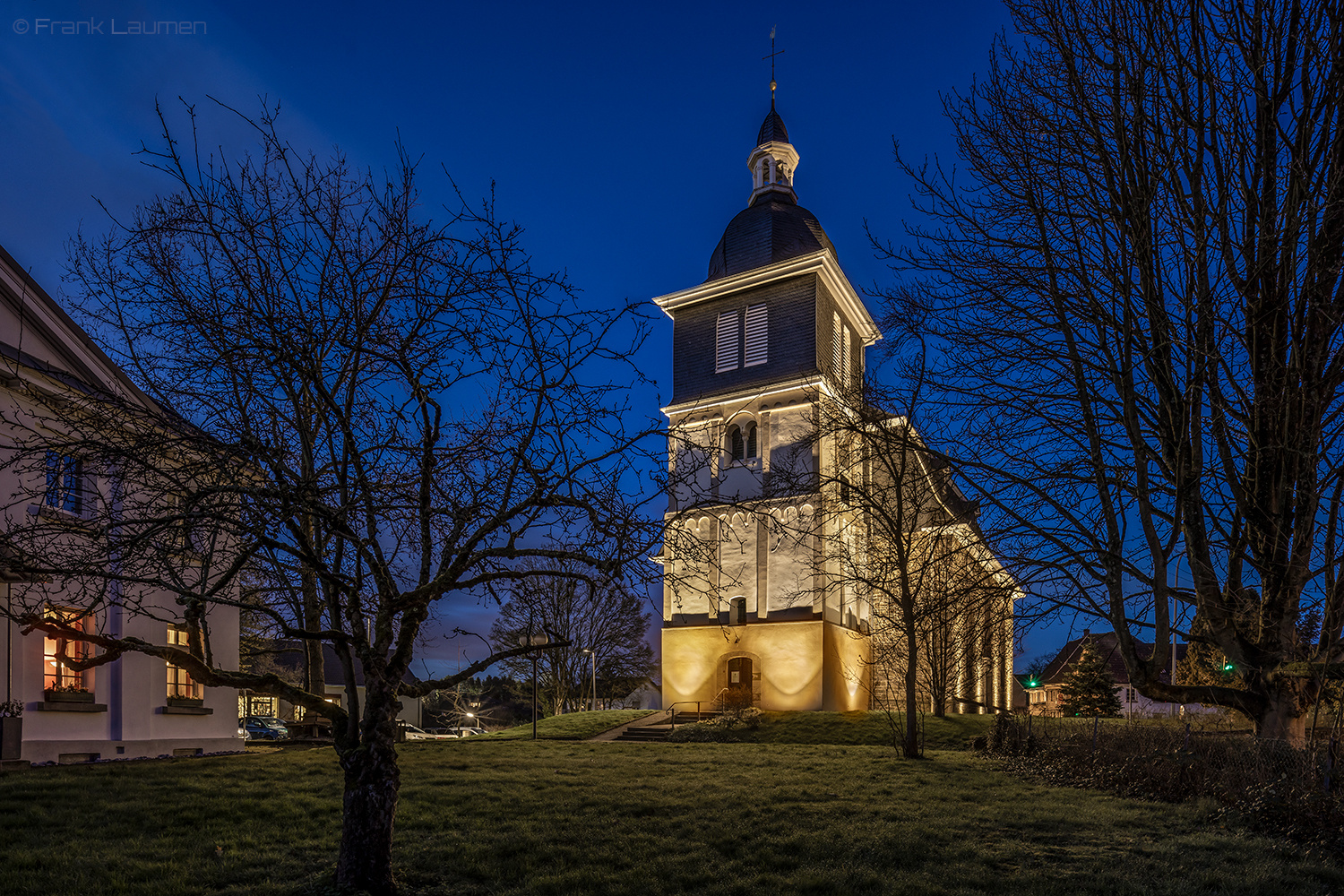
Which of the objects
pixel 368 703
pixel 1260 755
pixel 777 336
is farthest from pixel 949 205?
pixel 777 336

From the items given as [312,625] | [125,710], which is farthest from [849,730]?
[312,625]

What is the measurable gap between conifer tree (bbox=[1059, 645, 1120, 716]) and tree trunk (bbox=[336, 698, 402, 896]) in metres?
43.8

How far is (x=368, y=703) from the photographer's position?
7234 mm

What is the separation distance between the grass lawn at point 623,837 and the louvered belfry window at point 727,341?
26.6 metres

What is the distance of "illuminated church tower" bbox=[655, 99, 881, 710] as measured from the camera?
34.8m

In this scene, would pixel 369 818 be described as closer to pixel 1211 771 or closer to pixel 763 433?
pixel 1211 771

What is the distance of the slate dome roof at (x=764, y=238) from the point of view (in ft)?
131

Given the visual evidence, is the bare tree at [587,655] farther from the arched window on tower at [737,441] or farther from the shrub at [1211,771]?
the shrub at [1211,771]

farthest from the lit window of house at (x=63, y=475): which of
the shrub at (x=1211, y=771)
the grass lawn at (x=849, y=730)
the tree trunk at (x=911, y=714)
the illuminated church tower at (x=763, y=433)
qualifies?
the illuminated church tower at (x=763, y=433)

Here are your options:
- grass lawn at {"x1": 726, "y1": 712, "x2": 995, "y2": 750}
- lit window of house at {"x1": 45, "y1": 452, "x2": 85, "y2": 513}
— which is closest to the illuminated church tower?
grass lawn at {"x1": 726, "y1": 712, "x2": 995, "y2": 750}

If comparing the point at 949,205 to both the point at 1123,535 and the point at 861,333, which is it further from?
the point at 861,333

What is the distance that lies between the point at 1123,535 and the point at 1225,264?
2.95 m

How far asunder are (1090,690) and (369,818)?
46669 millimetres

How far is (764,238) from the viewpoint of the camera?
40375 millimetres
